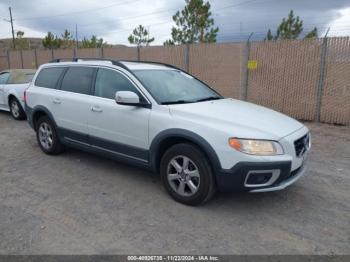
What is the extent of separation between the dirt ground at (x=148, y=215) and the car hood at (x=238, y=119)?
3.07 feet

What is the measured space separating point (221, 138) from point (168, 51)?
922 cm

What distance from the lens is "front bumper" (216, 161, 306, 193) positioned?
330 centimetres

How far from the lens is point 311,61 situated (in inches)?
340

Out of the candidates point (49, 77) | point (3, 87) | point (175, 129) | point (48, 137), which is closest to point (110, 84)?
point (175, 129)

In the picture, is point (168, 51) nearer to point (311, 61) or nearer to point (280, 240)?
point (311, 61)

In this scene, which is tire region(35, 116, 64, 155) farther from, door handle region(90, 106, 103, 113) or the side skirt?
door handle region(90, 106, 103, 113)

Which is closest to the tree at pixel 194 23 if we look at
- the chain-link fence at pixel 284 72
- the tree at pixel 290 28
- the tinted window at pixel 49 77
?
the tree at pixel 290 28

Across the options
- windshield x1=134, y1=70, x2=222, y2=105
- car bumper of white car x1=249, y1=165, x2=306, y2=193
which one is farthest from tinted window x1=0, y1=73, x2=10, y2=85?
car bumper of white car x1=249, y1=165, x2=306, y2=193

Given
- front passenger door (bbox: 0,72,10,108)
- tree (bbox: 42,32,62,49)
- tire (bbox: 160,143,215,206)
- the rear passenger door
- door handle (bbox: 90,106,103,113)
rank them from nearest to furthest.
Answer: tire (bbox: 160,143,215,206) → door handle (bbox: 90,106,103,113) → the rear passenger door → front passenger door (bbox: 0,72,10,108) → tree (bbox: 42,32,62,49)

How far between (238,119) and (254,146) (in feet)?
1.39

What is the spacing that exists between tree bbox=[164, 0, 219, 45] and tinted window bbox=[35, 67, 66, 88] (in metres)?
16.4

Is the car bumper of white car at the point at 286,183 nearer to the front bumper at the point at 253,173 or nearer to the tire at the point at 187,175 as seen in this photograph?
the front bumper at the point at 253,173

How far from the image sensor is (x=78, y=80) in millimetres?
5102

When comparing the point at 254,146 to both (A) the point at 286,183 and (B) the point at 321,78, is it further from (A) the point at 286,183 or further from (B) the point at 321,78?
(B) the point at 321,78
